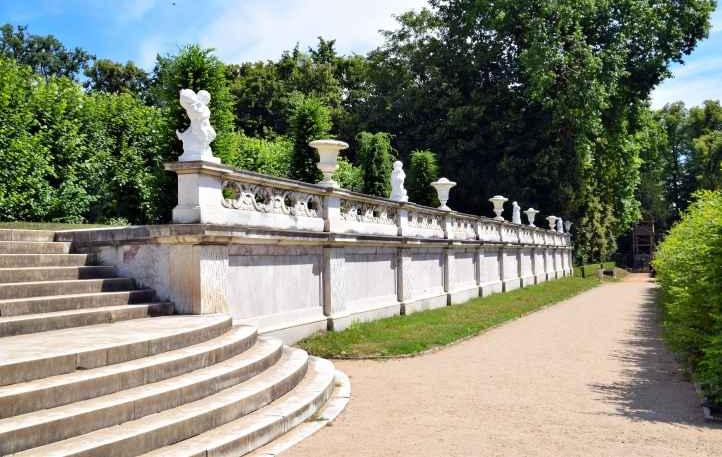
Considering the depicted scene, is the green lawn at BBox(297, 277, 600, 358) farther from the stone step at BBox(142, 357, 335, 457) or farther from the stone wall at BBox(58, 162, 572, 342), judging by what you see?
the stone step at BBox(142, 357, 335, 457)

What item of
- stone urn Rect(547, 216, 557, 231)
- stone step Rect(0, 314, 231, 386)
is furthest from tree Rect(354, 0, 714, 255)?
stone step Rect(0, 314, 231, 386)

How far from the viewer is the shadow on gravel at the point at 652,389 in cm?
686

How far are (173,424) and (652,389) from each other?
20.0 feet

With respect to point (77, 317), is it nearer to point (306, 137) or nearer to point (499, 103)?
point (306, 137)

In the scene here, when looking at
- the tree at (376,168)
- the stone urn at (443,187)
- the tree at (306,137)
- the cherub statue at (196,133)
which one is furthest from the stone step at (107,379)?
the tree at (376,168)

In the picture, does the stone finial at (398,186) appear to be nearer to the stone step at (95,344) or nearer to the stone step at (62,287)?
the stone step at (62,287)

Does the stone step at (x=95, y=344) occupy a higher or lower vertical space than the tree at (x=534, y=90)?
lower

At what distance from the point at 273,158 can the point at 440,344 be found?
1758 cm

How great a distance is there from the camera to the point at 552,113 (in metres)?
36.7

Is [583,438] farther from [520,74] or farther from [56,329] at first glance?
[520,74]

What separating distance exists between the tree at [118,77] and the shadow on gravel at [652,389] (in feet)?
162

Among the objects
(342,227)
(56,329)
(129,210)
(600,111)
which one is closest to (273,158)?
(129,210)

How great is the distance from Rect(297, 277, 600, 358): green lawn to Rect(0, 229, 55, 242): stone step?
391cm

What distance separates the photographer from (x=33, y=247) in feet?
27.0
